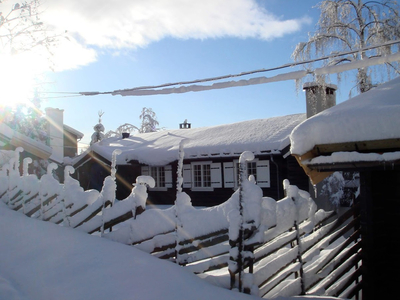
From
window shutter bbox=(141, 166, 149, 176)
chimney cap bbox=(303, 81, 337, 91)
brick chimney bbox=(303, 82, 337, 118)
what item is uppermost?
chimney cap bbox=(303, 81, 337, 91)

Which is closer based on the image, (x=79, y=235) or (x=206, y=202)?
(x=79, y=235)

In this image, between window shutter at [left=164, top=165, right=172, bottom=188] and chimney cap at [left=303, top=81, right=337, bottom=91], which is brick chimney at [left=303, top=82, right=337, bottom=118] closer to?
chimney cap at [left=303, top=81, right=337, bottom=91]

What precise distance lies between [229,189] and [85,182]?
1068 cm

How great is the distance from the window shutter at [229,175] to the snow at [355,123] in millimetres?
13000

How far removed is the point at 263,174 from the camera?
1569 cm

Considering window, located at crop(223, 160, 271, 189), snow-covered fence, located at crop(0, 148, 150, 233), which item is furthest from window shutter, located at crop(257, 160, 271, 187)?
snow-covered fence, located at crop(0, 148, 150, 233)

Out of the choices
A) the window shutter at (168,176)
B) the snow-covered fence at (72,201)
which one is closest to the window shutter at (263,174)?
the window shutter at (168,176)

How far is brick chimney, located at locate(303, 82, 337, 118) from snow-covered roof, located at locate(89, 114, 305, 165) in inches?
61.6

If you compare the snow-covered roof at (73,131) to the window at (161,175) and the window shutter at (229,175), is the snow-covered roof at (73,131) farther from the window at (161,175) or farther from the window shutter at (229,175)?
A: the window shutter at (229,175)

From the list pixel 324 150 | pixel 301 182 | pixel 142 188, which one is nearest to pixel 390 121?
pixel 324 150

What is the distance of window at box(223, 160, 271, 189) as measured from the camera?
1563 cm

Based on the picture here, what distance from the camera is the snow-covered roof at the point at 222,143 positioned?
15547mm

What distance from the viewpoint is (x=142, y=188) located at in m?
4.65

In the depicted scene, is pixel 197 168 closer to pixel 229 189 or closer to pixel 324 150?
pixel 229 189
